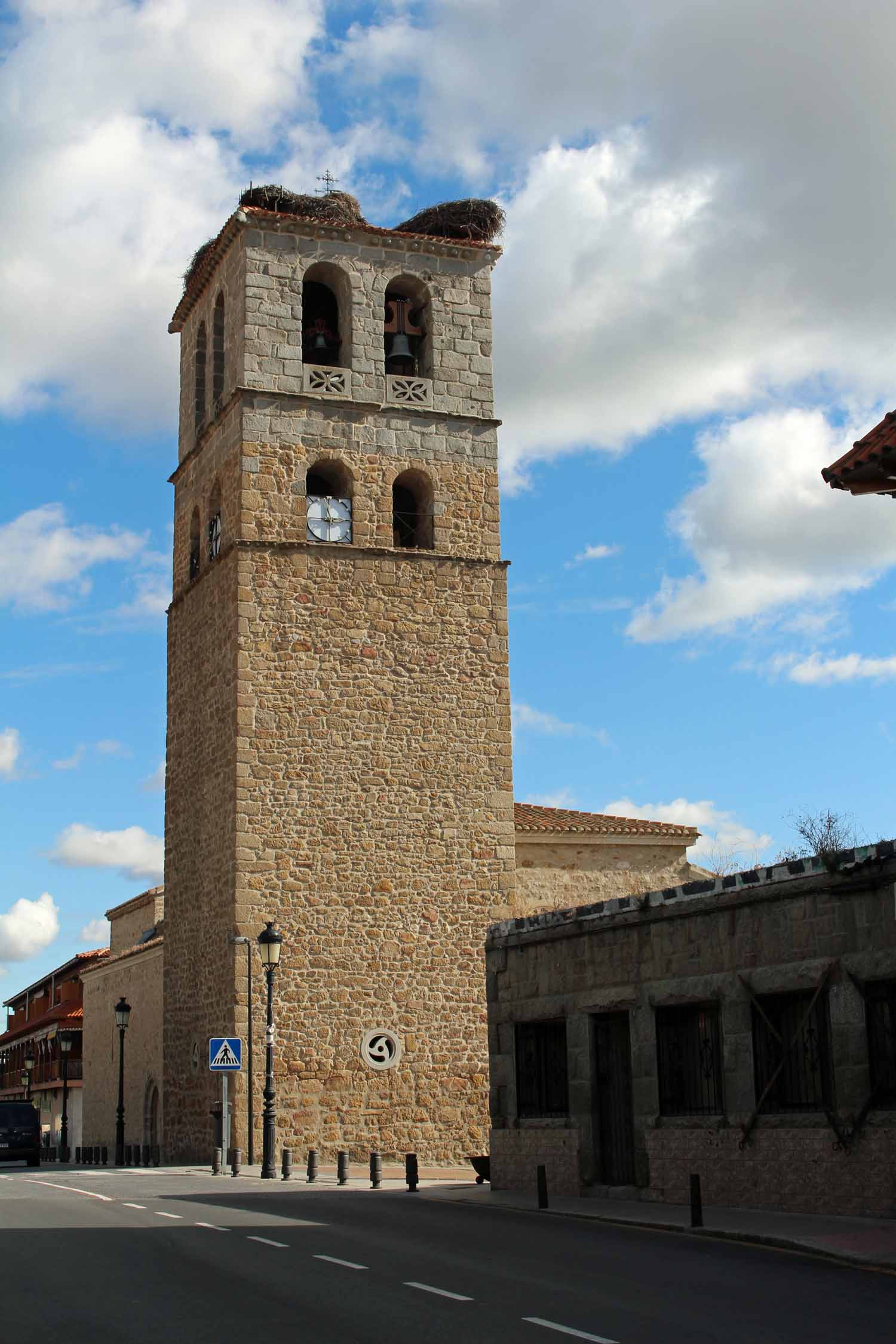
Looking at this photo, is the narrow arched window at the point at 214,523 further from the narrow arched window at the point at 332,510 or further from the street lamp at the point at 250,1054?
the street lamp at the point at 250,1054

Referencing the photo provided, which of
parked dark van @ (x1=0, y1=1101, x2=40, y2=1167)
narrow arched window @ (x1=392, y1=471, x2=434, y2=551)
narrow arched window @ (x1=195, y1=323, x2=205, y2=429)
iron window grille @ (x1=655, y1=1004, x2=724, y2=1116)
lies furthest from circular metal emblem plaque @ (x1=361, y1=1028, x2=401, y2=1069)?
narrow arched window @ (x1=195, y1=323, x2=205, y2=429)

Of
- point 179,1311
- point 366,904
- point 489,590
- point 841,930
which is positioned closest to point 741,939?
point 841,930

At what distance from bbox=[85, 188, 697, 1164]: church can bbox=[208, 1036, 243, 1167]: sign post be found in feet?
3.43

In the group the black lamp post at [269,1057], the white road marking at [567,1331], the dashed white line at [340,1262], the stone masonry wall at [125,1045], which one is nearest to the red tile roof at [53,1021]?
the stone masonry wall at [125,1045]

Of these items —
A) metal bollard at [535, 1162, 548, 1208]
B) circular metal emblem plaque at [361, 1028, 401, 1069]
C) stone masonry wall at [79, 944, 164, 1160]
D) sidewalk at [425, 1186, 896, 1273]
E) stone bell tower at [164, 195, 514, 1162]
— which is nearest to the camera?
sidewalk at [425, 1186, 896, 1273]

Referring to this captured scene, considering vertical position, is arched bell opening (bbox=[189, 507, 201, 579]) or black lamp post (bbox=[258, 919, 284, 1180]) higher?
arched bell opening (bbox=[189, 507, 201, 579])

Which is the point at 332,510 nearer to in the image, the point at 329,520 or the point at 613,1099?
the point at 329,520

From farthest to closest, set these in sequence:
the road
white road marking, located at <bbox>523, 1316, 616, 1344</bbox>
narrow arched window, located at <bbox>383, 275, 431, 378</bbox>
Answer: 1. narrow arched window, located at <bbox>383, 275, 431, 378</bbox>
2. the road
3. white road marking, located at <bbox>523, 1316, 616, 1344</bbox>

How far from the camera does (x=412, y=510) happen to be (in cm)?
3356

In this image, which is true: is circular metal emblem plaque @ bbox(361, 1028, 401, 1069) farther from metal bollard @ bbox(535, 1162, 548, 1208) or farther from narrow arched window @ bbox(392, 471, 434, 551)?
metal bollard @ bbox(535, 1162, 548, 1208)

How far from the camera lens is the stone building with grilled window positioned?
16156 mm

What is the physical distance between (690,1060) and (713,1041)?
543 mm

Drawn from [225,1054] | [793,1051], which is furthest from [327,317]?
[793,1051]

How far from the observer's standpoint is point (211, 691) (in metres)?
31.8
